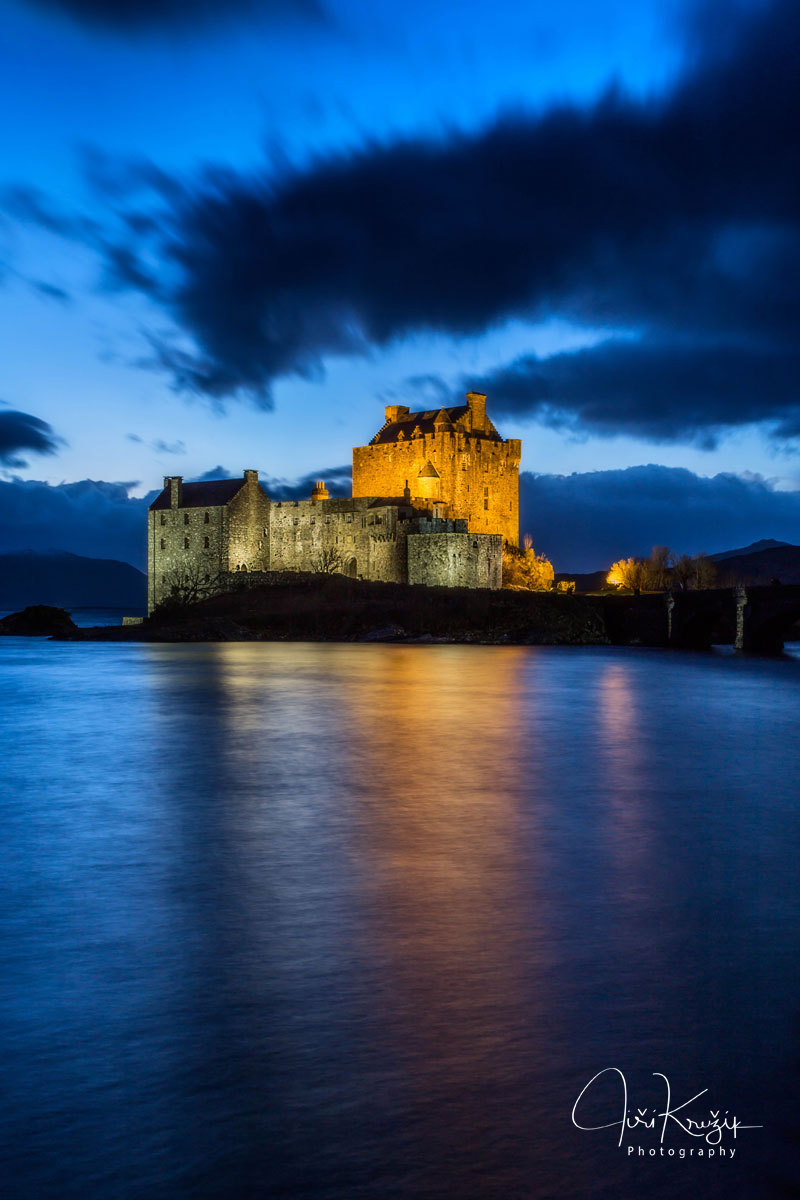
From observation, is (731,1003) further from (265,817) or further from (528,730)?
(528,730)

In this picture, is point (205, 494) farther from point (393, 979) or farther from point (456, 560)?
point (393, 979)

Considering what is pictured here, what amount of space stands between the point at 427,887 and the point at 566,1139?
4.85 m

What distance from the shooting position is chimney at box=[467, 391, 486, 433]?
8581 cm

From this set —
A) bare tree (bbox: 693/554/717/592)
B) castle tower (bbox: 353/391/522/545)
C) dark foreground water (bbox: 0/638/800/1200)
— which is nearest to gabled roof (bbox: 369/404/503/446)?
castle tower (bbox: 353/391/522/545)

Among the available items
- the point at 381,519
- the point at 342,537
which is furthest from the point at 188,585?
the point at 381,519

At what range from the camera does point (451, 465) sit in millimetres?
82312

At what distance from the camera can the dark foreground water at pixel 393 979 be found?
469cm

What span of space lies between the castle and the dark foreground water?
2018 inches

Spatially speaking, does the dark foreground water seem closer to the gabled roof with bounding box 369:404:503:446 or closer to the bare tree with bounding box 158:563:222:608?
the bare tree with bounding box 158:563:222:608

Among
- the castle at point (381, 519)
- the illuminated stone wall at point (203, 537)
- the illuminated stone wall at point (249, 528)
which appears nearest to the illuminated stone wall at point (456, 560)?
the castle at point (381, 519)

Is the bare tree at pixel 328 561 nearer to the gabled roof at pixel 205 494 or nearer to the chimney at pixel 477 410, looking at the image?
the gabled roof at pixel 205 494

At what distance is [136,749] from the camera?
68.6ft

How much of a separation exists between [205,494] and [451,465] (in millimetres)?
19803

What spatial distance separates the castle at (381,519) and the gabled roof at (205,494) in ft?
0.34
